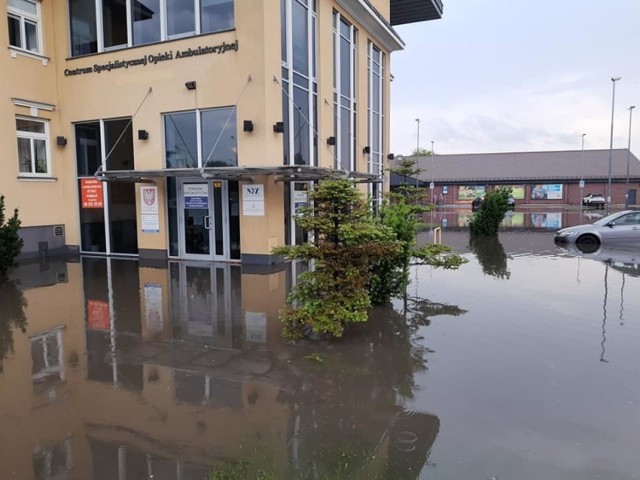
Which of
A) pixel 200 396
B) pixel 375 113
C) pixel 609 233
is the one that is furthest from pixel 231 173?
pixel 609 233

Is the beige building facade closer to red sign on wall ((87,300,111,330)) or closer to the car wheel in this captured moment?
red sign on wall ((87,300,111,330))

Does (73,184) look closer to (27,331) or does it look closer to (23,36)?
(23,36)

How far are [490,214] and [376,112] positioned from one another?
618 cm

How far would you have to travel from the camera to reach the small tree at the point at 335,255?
19.9 feet

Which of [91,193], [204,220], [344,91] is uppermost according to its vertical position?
[344,91]

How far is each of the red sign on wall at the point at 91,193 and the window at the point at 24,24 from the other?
397cm

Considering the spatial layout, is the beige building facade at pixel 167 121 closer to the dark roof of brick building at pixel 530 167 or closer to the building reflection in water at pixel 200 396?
the building reflection in water at pixel 200 396

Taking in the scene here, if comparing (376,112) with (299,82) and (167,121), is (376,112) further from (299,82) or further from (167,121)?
(167,121)

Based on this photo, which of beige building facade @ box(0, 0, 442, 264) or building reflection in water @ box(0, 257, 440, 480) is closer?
building reflection in water @ box(0, 257, 440, 480)

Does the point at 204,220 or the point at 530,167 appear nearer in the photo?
the point at 204,220

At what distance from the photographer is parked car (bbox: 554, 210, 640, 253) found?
15.9 meters

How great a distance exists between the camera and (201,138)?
13.0 m

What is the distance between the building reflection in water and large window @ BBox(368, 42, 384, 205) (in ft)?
42.2

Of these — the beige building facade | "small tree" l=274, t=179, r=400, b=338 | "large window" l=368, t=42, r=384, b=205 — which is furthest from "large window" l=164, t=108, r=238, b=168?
"large window" l=368, t=42, r=384, b=205
